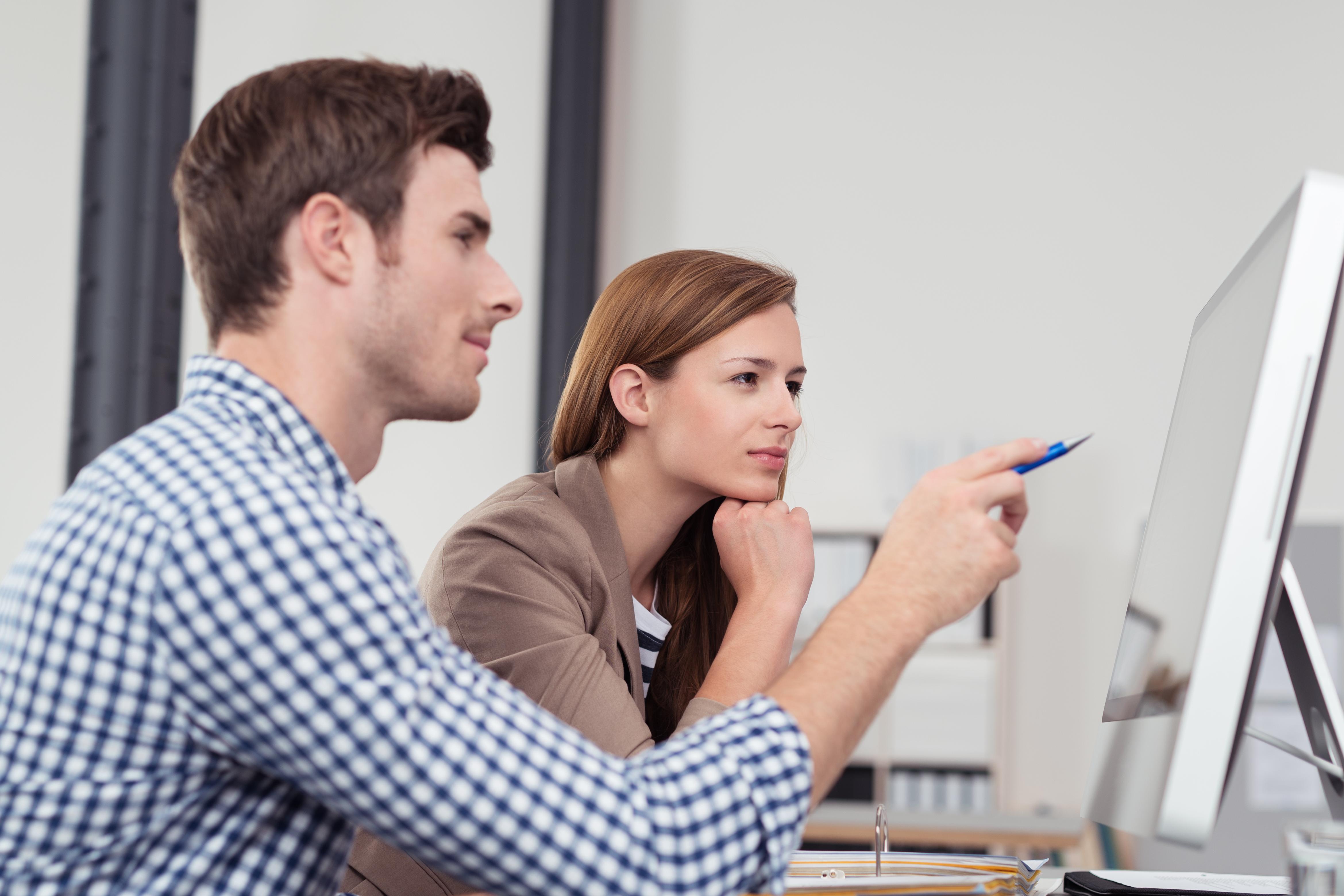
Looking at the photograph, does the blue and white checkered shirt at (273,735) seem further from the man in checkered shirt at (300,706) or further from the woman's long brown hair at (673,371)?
the woman's long brown hair at (673,371)

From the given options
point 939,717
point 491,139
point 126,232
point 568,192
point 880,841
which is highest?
point 491,139

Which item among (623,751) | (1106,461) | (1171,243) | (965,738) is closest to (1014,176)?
(1171,243)

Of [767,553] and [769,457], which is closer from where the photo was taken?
[767,553]

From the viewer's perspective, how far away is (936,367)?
14.3 ft

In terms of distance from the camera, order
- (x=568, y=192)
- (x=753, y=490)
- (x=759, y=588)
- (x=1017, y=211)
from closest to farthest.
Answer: (x=759, y=588) → (x=753, y=490) → (x=568, y=192) → (x=1017, y=211)

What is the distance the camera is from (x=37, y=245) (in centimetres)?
241

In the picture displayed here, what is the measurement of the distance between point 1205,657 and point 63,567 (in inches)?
25.4

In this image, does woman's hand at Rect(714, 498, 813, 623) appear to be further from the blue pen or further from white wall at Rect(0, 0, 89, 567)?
white wall at Rect(0, 0, 89, 567)

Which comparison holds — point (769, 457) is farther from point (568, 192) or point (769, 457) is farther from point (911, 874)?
point (568, 192)

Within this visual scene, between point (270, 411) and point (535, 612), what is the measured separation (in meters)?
0.49

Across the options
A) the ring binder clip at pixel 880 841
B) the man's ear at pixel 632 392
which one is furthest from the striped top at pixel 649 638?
the ring binder clip at pixel 880 841

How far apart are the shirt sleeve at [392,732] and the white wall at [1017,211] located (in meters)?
3.38

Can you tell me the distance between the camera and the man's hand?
788 millimetres

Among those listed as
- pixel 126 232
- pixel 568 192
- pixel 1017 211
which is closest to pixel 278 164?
pixel 126 232
